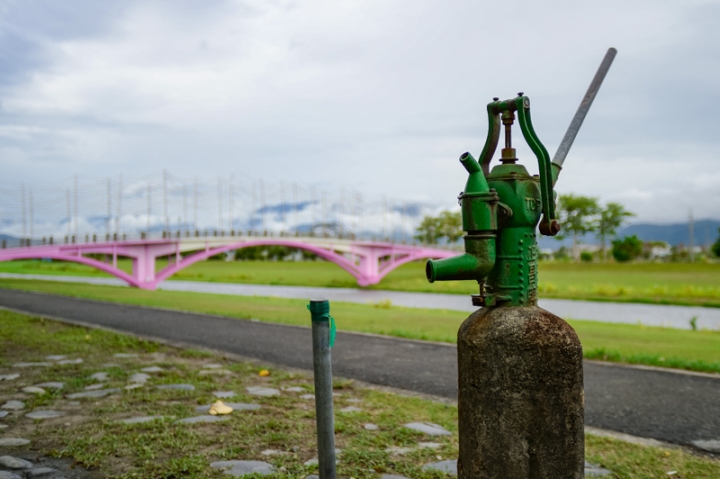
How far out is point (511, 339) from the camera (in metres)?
2.28

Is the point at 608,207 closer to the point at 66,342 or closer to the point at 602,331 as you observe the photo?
the point at 602,331

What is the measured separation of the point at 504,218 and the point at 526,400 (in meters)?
0.70

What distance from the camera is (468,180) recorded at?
238 cm

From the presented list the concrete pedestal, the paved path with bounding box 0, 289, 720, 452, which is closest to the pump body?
the concrete pedestal

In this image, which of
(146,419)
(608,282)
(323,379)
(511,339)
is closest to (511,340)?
(511,339)

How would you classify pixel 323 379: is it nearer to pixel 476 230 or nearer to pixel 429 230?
pixel 476 230

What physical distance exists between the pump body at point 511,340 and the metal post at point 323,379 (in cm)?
51

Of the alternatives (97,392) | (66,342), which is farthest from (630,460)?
(66,342)

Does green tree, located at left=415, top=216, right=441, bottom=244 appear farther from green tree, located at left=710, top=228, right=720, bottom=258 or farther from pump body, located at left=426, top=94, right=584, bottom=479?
pump body, located at left=426, top=94, right=584, bottom=479

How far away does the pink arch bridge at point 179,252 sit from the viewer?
1033 inches

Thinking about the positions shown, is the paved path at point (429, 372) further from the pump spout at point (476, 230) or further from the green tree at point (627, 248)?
the green tree at point (627, 248)

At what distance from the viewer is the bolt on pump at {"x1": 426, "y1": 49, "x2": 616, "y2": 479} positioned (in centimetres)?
228

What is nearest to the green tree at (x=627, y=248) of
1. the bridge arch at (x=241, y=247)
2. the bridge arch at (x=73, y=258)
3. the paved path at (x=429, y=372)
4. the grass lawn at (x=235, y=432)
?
the bridge arch at (x=241, y=247)

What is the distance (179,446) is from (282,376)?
90.8 inches
